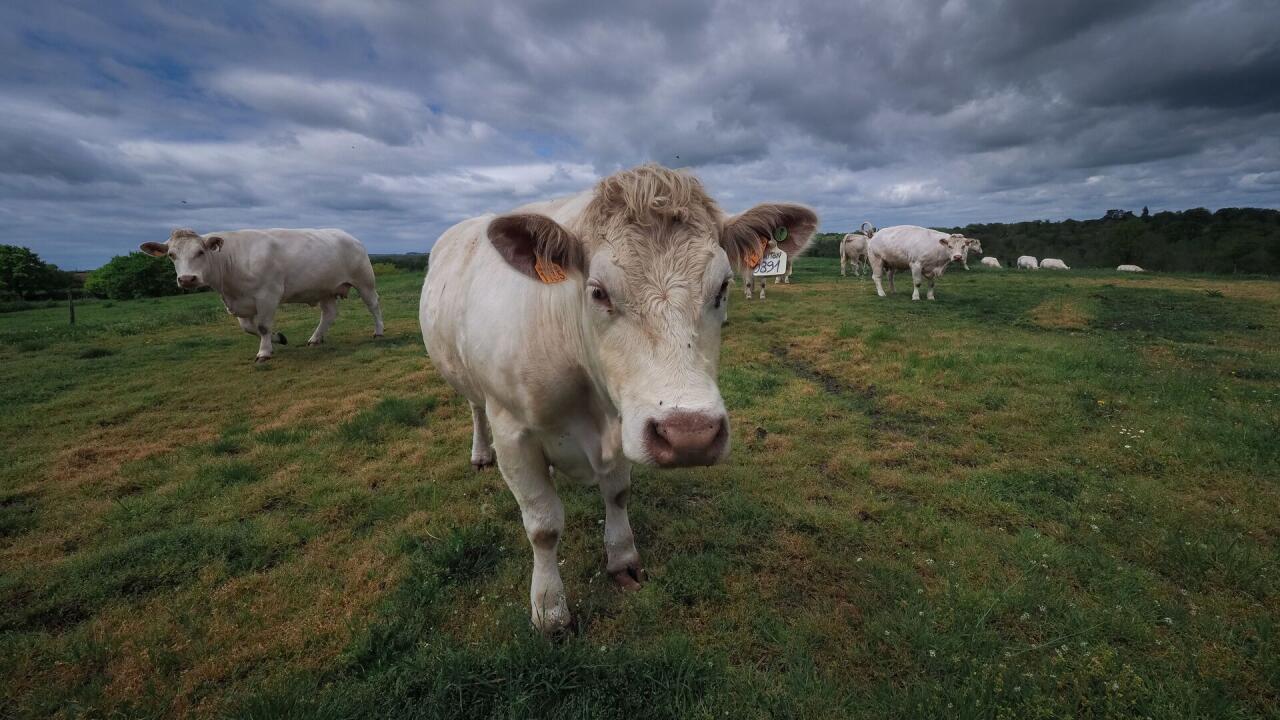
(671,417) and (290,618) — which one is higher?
(671,417)

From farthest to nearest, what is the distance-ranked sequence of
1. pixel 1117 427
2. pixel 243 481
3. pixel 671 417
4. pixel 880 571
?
pixel 1117 427 < pixel 243 481 < pixel 880 571 < pixel 671 417

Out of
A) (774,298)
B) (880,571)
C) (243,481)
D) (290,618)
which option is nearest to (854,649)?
(880,571)

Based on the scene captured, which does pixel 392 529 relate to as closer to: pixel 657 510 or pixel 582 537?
pixel 582 537

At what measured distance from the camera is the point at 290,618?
3.18 metres

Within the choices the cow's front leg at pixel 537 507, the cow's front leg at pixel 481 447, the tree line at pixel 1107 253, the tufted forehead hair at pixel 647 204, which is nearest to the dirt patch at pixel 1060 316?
the cow's front leg at pixel 481 447

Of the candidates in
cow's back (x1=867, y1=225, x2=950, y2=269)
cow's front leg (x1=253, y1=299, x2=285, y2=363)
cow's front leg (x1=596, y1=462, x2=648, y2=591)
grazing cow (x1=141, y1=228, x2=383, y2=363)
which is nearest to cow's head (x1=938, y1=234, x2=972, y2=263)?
cow's back (x1=867, y1=225, x2=950, y2=269)

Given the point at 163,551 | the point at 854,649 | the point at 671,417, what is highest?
the point at 671,417

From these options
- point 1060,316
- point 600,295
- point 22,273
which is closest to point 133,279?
point 22,273

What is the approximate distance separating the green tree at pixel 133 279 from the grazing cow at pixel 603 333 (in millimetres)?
51497

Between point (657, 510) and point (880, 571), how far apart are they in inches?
68.8

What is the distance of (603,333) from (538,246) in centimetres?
56

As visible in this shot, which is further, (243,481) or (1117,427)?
(1117,427)

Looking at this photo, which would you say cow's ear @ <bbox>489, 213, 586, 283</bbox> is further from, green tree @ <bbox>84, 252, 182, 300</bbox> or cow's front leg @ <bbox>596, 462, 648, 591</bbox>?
green tree @ <bbox>84, 252, 182, 300</bbox>

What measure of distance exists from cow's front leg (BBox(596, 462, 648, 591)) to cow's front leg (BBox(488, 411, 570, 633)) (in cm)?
43
